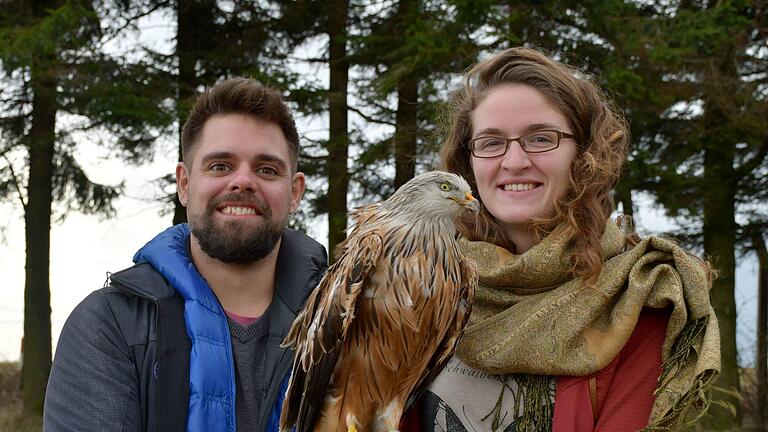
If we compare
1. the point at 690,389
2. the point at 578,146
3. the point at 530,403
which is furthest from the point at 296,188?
the point at 690,389

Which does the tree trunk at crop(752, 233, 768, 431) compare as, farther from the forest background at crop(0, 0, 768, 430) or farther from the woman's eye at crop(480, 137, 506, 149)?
the woman's eye at crop(480, 137, 506, 149)

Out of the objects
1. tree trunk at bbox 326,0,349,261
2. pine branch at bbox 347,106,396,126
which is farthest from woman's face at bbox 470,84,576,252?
pine branch at bbox 347,106,396,126

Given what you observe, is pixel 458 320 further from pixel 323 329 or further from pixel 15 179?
pixel 15 179

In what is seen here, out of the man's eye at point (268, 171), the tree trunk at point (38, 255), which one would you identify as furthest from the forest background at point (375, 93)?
the man's eye at point (268, 171)

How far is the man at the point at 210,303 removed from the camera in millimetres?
3057

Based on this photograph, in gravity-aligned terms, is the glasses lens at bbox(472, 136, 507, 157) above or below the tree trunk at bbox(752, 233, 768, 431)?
above

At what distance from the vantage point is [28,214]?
13.6 m

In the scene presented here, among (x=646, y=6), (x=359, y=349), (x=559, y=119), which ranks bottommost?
(x=359, y=349)

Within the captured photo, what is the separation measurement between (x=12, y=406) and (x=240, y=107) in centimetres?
1338

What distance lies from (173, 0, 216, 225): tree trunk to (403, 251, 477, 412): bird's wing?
10.2m

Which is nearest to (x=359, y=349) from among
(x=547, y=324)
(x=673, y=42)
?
(x=547, y=324)

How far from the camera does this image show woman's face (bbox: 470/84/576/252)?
3.13 meters

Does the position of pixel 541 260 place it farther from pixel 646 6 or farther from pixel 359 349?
Answer: pixel 646 6

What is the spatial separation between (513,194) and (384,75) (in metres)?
8.51
